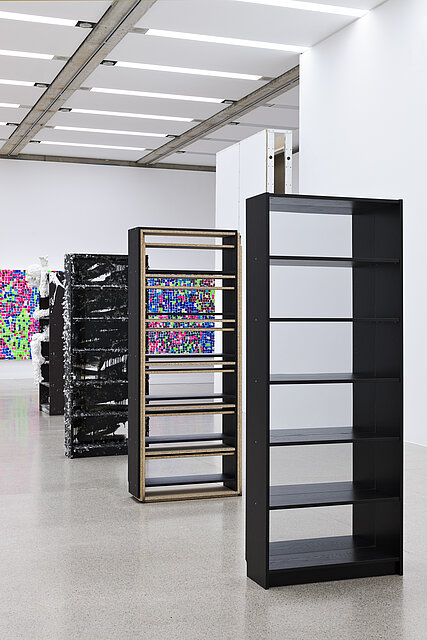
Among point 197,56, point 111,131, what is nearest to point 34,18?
point 197,56

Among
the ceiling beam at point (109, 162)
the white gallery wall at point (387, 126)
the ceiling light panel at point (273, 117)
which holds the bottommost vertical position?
the white gallery wall at point (387, 126)

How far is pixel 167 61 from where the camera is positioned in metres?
9.86

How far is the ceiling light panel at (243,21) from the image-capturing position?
8.12 m

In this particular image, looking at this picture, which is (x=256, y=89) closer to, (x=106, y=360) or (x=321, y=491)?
(x=106, y=360)

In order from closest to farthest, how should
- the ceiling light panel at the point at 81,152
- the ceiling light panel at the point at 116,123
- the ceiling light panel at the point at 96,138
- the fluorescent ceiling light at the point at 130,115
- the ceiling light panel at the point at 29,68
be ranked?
the ceiling light panel at the point at 29,68, the fluorescent ceiling light at the point at 130,115, the ceiling light panel at the point at 116,123, the ceiling light panel at the point at 96,138, the ceiling light panel at the point at 81,152

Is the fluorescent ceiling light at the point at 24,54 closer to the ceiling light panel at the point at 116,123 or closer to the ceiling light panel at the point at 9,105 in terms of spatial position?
the ceiling light panel at the point at 9,105

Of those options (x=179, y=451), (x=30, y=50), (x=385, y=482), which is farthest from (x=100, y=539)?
(x=30, y=50)

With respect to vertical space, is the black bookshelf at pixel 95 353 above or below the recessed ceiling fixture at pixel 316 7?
below

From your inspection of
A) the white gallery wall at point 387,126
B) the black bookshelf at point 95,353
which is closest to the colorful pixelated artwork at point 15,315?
the white gallery wall at point 387,126

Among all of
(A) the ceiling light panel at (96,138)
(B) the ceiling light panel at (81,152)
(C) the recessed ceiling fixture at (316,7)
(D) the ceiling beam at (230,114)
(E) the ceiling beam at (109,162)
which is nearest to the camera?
(C) the recessed ceiling fixture at (316,7)

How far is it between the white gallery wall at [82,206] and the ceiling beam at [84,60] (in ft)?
5.04

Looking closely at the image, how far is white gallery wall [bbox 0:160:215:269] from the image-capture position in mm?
15320

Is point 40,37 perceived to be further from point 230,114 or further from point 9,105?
point 230,114

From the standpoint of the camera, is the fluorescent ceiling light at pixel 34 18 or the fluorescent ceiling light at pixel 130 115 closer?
the fluorescent ceiling light at pixel 34 18
